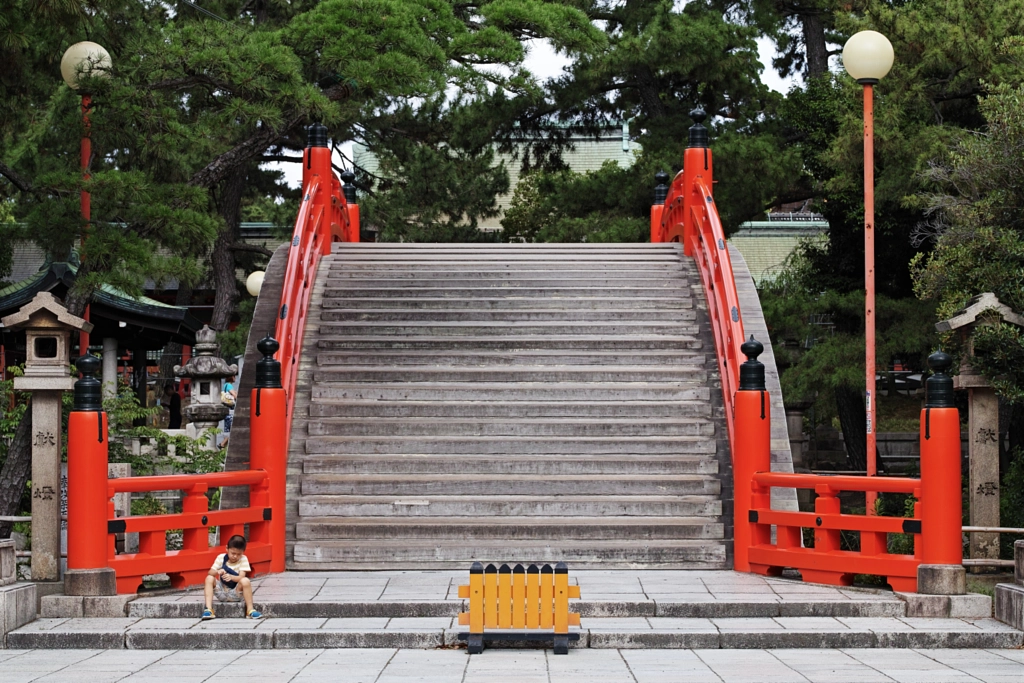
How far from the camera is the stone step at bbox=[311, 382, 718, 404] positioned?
11625mm

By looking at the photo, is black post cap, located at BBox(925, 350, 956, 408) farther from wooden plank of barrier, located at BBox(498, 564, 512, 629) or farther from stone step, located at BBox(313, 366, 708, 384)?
wooden plank of barrier, located at BBox(498, 564, 512, 629)

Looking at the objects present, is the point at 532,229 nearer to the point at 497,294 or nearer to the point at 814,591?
the point at 497,294

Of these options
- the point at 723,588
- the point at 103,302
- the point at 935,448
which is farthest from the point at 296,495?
the point at 103,302

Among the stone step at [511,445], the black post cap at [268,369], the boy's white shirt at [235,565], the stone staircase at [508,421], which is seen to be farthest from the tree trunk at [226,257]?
the boy's white shirt at [235,565]

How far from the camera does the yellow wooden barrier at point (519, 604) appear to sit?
757 cm

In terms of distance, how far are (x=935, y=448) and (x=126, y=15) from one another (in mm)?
11030

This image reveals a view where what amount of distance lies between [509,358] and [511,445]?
147 cm

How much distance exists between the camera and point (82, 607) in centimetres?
848

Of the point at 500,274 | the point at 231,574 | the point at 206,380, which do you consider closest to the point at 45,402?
the point at 231,574

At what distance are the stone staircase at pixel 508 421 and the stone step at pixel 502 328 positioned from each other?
2 centimetres

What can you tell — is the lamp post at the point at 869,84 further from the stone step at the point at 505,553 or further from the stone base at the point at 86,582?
the stone base at the point at 86,582

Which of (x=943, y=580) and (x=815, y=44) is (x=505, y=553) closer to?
(x=943, y=580)

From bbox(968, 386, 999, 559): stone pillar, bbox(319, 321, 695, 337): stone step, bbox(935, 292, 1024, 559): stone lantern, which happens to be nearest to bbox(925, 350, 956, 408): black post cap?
bbox(935, 292, 1024, 559): stone lantern

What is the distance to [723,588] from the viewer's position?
8.88 m
